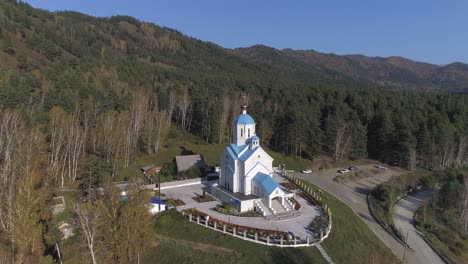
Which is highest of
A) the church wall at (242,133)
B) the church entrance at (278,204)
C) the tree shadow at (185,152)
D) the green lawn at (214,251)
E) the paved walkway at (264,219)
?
the church wall at (242,133)

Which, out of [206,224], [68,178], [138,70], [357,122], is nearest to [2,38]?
[138,70]

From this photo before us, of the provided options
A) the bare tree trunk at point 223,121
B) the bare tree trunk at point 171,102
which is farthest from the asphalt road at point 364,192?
the bare tree trunk at point 171,102

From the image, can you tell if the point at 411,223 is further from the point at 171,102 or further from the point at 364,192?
the point at 171,102

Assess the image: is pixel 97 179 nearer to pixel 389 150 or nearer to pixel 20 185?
pixel 20 185

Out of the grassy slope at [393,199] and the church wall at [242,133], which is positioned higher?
the church wall at [242,133]

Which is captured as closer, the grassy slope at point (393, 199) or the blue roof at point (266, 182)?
the blue roof at point (266, 182)

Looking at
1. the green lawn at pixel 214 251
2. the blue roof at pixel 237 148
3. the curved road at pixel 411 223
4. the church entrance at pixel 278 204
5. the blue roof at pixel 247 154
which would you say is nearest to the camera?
the green lawn at pixel 214 251

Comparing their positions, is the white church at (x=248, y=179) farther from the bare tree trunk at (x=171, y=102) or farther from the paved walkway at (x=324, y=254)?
the bare tree trunk at (x=171, y=102)
